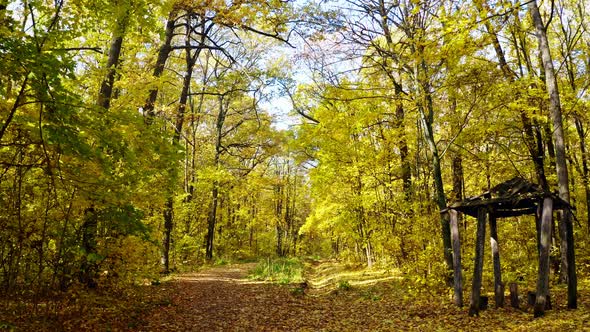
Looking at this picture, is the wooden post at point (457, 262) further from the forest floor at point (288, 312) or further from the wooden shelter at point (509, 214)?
the forest floor at point (288, 312)

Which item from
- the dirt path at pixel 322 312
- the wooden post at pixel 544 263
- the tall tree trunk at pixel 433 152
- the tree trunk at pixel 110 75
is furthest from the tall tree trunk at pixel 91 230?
the wooden post at pixel 544 263

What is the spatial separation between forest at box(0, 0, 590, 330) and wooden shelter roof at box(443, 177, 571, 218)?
0.23m

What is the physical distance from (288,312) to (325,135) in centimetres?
737

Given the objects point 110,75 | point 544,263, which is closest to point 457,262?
point 544,263

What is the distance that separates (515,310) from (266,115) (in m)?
17.8

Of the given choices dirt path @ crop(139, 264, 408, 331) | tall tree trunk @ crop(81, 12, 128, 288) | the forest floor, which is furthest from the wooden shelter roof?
tall tree trunk @ crop(81, 12, 128, 288)

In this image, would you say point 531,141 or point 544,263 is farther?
point 531,141

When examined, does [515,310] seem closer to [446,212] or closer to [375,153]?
[446,212]

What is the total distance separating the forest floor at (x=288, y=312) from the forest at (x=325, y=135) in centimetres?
40

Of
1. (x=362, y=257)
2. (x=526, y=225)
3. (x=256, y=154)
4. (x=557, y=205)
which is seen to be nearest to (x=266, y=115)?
(x=256, y=154)

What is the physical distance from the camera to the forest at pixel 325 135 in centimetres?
553

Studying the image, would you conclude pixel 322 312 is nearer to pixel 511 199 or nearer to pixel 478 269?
pixel 478 269

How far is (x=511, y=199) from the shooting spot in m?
7.77

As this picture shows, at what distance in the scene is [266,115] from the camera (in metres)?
23.3
